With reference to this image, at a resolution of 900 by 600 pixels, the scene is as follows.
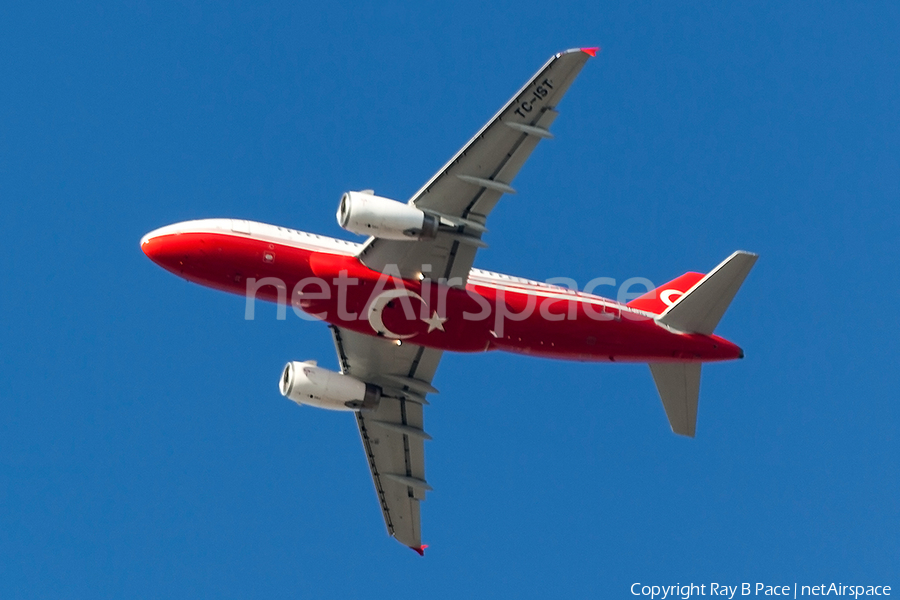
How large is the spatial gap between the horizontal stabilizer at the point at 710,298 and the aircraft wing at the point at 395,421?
1268 cm

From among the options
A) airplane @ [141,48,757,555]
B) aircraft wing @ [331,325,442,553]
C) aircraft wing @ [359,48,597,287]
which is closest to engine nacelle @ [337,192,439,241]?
airplane @ [141,48,757,555]

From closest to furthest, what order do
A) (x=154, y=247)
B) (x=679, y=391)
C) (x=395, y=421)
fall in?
(x=154, y=247) < (x=679, y=391) < (x=395, y=421)

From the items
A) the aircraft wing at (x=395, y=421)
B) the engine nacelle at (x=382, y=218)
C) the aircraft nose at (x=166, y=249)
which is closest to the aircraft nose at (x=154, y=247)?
the aircraft nose at (x=166, y=249)

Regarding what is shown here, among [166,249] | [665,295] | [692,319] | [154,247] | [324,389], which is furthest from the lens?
[665,295]

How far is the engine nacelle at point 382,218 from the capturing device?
4869cm

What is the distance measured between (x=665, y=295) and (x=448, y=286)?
13.1 m

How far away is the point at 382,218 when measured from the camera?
160 ft

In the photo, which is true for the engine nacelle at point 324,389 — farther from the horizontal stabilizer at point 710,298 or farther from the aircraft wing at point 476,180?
the horizontal stabilizer at point 710,298

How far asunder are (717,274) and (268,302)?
21715 mm

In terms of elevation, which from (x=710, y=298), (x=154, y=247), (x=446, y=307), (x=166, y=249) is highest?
(x=154, y=247)

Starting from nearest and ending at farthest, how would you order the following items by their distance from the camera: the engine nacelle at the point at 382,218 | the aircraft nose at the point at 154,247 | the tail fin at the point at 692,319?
the engine nacelle at the point at 382,218 → the aircraft nose at the point at 154,247 → the tail fin at the point at 692,319

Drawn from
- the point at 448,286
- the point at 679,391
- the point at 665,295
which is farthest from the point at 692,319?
the point at 448,286

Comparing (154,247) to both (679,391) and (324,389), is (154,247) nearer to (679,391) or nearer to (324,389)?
(324,389)

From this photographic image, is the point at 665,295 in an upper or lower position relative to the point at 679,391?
upper
